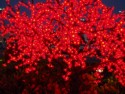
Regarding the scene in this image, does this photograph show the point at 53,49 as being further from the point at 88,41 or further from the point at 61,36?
the point at 88,41

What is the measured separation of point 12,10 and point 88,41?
108 inches

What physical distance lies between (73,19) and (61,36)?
0.81 meters

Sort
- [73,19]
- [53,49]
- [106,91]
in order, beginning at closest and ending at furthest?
[73,19] → [53,49] → [106,91]

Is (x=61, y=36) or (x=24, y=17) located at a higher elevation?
(x=24, y=17)

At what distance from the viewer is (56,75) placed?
13.3 meters

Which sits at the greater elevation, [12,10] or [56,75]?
[12,10]

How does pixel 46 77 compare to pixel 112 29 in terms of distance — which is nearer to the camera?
pixel 112 29

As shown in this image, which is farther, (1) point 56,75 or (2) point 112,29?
(1) point 56,75

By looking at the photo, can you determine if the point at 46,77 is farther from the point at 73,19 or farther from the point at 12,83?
the point at 73,19

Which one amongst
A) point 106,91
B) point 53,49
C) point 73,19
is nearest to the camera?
point 73,19

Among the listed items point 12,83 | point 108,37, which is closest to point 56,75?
point 12,83

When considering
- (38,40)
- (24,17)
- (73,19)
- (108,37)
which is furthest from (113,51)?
(24,17)

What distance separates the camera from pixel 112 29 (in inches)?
374

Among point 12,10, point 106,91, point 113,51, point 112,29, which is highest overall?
point 12,10
